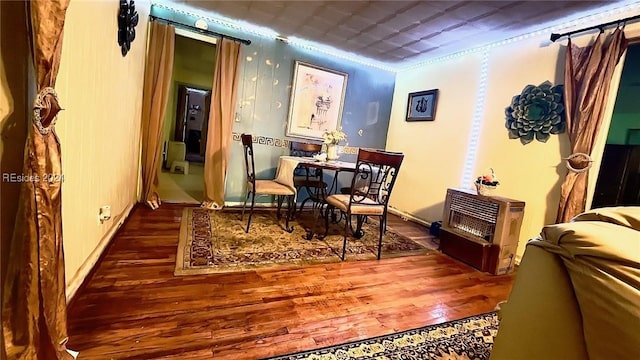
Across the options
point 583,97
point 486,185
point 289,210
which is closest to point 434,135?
point 486,185

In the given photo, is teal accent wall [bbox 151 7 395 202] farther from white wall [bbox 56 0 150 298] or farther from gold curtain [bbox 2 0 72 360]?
gold curtain [bbox 2 0 72 360]

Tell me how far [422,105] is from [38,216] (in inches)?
167

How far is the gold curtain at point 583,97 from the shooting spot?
90.5 inches

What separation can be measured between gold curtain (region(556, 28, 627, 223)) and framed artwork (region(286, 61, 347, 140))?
104 inches

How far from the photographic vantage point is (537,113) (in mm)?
2812

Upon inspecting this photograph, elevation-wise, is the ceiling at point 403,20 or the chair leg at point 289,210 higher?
the ceiling at point 403,20

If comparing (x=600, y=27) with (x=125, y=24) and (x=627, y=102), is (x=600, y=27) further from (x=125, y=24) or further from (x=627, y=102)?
(x=125, y=24)

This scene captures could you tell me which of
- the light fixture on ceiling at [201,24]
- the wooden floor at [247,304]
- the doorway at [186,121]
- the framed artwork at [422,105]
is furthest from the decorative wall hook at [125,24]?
the framed artwork at [422,105]

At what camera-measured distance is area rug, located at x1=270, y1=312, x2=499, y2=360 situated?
136 cm

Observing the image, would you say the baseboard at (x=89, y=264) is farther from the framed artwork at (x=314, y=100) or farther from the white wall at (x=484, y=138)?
the white wall at (x=484, y=138)

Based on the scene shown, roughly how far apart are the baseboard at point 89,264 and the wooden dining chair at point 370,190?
177 cm

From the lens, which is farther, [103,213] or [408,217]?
[408,217]

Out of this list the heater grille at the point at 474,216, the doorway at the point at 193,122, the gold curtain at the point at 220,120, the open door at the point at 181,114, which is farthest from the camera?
the doorway at the point at 193,122

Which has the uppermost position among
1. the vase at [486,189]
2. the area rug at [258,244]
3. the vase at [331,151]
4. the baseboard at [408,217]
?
the vase at [331,151]
